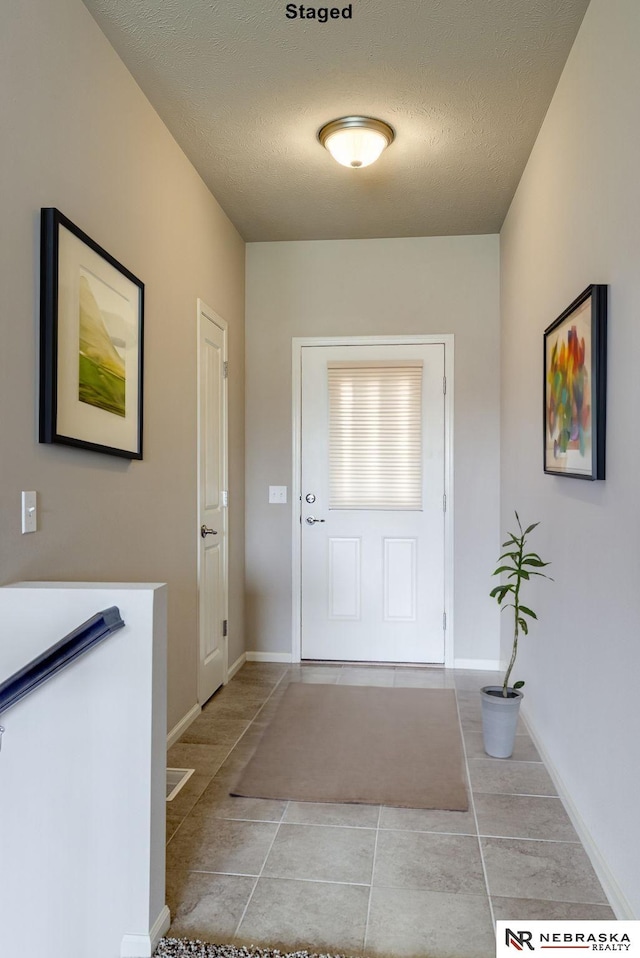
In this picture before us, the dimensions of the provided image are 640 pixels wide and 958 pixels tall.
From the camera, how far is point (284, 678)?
429cm

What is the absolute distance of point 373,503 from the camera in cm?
461

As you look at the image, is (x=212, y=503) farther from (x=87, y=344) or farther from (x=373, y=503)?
(x=87, y=344)

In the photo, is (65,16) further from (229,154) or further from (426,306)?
(426,306)

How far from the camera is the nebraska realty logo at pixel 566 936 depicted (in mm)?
1710

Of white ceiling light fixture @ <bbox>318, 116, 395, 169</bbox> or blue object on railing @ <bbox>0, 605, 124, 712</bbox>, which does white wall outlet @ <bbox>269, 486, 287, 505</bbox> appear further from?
blue object on railing @ <bbox>0, 605, 124, 712</bbox>

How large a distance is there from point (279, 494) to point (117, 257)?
2328 mm

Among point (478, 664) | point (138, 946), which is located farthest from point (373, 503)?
point (138, 946)

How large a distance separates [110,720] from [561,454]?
185cm

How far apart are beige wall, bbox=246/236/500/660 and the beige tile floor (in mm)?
1689

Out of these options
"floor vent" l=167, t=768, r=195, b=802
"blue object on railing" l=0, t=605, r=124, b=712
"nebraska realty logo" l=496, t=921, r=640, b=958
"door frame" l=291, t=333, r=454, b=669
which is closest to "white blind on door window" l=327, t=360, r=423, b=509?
"door frame" l=291, t=333, r=454, b=669

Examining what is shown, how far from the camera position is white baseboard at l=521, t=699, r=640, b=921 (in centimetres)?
187

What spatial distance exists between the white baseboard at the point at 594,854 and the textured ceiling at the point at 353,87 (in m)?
2.72

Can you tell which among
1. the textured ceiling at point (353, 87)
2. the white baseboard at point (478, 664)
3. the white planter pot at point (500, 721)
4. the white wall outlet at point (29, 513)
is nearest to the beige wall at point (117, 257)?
the white wall outlet at point (29, 513)

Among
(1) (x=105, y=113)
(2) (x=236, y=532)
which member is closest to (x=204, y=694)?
(2) (x=236, y=532)
